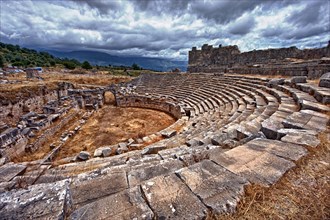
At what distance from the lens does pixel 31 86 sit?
58.5ft

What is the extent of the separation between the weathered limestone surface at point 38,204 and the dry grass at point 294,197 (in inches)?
67.2

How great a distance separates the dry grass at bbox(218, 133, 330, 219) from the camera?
1533 mm

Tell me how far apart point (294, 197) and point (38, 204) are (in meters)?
2.82

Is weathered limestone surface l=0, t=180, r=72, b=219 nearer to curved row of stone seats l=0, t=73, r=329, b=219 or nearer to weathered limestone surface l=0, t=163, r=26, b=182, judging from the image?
curved row of stone seats l=0, t=73, r=329, b=219

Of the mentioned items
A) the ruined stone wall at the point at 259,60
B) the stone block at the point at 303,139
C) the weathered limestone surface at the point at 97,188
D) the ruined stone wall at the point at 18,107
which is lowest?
the ruined stone wall at the point at 18,107

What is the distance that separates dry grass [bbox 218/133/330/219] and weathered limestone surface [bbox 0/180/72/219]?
5.60 feet

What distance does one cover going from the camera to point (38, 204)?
5.75 ft

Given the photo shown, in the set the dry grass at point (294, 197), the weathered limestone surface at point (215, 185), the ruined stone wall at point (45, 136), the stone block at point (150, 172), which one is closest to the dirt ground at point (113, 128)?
the ruined stone wall at point (45, 136)

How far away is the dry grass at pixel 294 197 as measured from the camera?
153cm

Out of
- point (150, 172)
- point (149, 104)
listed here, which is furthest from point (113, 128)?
point (150, 172)

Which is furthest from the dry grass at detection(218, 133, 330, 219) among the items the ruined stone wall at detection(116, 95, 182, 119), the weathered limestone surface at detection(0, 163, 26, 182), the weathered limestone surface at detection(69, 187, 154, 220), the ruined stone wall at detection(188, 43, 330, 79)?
the ruined stone wall at detection(116, 95, 182, 119)

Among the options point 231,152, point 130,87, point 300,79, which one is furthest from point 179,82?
→ point 231,152

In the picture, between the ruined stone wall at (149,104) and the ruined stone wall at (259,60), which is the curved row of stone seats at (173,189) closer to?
the ruined stone wall at (259,60)

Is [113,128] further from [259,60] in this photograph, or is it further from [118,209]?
[259,60]
